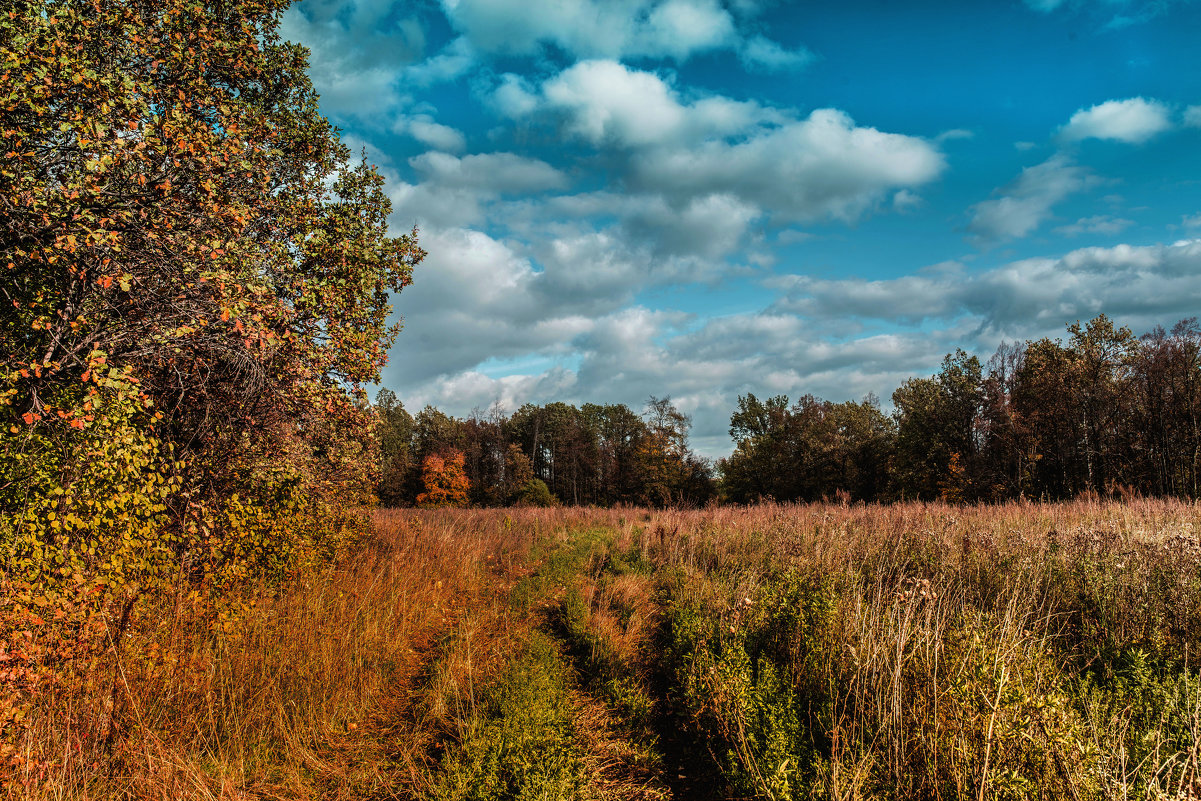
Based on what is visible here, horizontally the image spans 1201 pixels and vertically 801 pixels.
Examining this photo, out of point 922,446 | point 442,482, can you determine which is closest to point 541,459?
point 442,482

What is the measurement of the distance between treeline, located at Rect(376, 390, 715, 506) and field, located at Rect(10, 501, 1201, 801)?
30545 millimetres

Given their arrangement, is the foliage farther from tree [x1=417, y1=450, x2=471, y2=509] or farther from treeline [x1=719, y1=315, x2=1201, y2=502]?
tree [x1=417, y1=450, x2=471, y2=509]

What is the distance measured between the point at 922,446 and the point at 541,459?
44168 mm

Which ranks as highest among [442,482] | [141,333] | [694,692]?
[141,333]

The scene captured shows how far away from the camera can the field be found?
3.17 metres

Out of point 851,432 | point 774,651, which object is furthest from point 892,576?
point 851,432

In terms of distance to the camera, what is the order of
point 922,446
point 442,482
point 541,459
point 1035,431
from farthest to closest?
point 541,459 < point 442,482 < point 922,446 < point 1035,431

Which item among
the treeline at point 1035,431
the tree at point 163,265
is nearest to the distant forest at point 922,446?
the treeline at point 1035,431

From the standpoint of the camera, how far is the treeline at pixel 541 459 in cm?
4756

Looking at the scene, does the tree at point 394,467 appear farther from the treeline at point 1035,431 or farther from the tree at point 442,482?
the treeline at point 1035,431

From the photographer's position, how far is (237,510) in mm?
6207

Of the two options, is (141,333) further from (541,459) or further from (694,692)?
(541,459)

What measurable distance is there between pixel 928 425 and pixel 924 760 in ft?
128

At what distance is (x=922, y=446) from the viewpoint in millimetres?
35906
